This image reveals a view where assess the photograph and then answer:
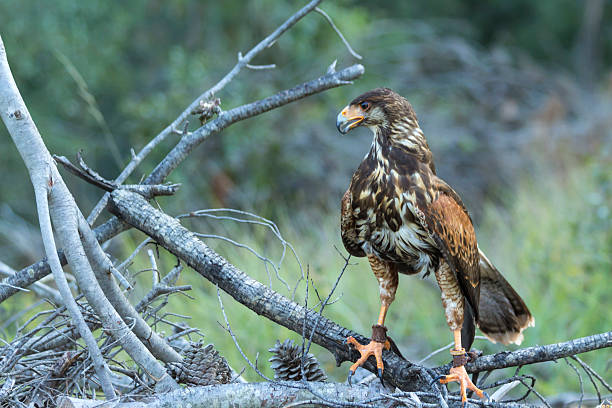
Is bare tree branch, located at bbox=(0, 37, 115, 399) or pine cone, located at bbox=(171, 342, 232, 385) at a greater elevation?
bare tree branch, located at bbox=(0, 37, 115, 399)

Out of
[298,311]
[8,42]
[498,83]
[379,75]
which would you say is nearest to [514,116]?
[498,83]

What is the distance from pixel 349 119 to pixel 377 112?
105 mm

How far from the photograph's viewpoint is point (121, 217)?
2.25 m

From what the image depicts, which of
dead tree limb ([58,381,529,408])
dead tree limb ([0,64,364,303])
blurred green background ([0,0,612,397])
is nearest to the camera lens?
dead tree limb ([58,381,529,408])

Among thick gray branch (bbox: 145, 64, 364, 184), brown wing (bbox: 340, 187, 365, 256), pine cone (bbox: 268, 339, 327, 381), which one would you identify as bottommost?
pine cone (bbox: 268, 339, 327, 381)

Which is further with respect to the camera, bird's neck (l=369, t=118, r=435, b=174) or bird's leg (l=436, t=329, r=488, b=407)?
bird's neck (l=369, t=118, r=435, b=174)

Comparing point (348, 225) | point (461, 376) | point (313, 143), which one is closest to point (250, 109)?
point (348, 225)

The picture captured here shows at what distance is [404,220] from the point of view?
224cm

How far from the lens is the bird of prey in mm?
2229

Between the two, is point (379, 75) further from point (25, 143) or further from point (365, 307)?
point (25, 143)

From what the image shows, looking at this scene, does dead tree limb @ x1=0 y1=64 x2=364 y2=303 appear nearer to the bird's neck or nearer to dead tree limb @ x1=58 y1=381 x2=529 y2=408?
the bird's neck

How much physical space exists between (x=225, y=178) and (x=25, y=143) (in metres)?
5.96

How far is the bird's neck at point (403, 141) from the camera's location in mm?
2324

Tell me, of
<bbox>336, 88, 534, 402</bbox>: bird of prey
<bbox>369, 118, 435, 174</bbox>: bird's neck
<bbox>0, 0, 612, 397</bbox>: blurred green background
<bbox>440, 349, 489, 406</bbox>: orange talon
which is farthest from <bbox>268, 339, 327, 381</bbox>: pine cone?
<bbox>0, 0, 612, 397</bbox>: blurred green background
